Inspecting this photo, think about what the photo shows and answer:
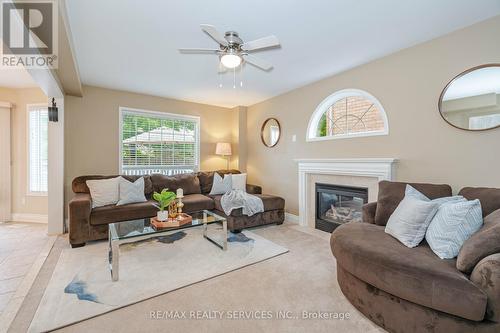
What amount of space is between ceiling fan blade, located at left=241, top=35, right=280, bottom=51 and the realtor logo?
5.04ft

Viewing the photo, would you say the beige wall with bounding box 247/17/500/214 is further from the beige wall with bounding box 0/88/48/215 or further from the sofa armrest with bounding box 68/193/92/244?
the beige wall with bounding box 0/88/48/215

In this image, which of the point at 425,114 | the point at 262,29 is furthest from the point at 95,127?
the point at 425,114

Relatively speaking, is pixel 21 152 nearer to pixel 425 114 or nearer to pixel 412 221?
pixel 412 221

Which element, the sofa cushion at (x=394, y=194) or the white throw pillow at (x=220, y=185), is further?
the white throw pillow at (x=220, y=185)

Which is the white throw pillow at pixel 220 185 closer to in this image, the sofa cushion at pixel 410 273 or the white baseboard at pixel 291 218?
the white baseboard at pixel 291 218

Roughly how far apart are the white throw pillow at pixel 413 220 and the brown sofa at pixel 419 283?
0.22 feet

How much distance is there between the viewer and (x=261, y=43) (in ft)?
6.90

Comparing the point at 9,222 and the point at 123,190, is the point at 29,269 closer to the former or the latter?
the point at 123,190

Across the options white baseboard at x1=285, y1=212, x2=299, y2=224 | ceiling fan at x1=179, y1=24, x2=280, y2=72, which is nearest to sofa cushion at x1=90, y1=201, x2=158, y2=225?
ceiling fan at x1=179, y1=24, x2=280, y2=72

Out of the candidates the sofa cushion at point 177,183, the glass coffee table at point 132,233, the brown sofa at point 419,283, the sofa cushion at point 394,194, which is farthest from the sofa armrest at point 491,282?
the sofa cushion at point 177,183

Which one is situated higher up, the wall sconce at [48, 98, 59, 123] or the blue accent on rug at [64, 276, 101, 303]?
the wall sconce at [48, 98, 59, 123]

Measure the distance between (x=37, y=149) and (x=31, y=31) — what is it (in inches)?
127

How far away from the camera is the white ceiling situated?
201 cm

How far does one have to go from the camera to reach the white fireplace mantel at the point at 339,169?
294 centimetres
